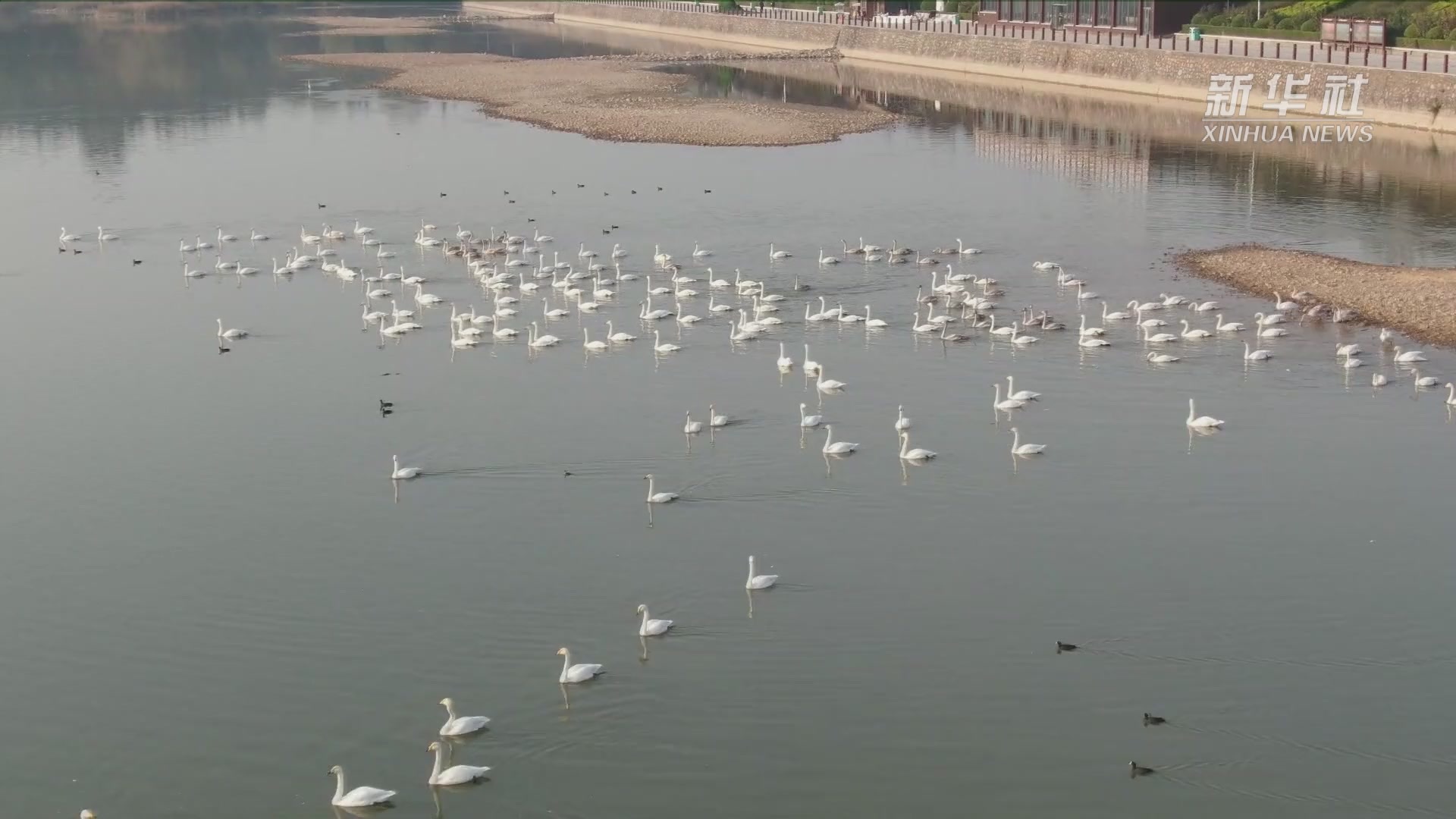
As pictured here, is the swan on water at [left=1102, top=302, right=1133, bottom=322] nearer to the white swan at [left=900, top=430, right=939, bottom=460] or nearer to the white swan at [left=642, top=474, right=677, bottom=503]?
the white swan at [left=900, top=430, right=939, bottom=460]

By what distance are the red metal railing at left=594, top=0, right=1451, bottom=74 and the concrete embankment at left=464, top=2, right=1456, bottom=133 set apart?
0.90m

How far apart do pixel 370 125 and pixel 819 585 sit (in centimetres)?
6438

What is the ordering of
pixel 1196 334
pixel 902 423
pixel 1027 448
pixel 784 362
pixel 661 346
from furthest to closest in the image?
pixel 661 346, pixel 1196 334, pixel 784 362, pixel 902 423, pixel 1027 448

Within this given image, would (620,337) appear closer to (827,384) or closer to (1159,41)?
(827,384)

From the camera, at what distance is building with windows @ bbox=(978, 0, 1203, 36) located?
311 ft

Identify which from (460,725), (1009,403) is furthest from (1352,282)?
(460,725)

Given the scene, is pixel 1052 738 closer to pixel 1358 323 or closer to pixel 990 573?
pixel 990 573

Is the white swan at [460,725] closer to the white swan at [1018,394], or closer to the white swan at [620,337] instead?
the white swan at [1018,394]

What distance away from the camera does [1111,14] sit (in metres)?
97.8

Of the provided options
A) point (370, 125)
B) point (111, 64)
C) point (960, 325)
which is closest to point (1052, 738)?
point (960, 325)

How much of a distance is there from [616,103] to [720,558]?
213 ft

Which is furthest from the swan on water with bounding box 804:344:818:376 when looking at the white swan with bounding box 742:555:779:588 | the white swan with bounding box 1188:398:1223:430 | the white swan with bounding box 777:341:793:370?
the white swan with bounding box 742:555:779:588

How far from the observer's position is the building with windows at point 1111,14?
9494cm

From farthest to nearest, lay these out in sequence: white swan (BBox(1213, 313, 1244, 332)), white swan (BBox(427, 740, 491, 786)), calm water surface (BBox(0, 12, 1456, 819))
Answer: white swan (BBox(1213, 313, 1244, 332))
calm water surface (BBox(0, 12, 1456, 819))
white swan (BBox(427, 740, 491, 786))
